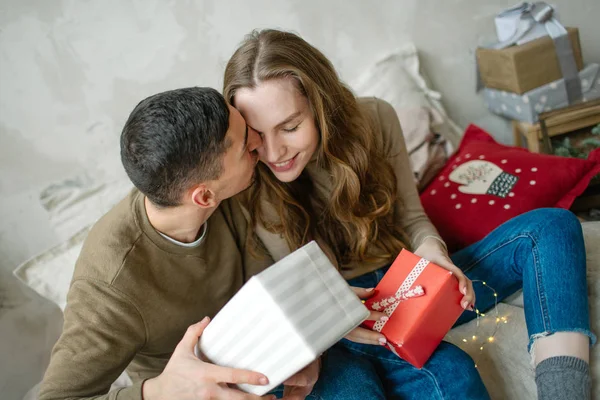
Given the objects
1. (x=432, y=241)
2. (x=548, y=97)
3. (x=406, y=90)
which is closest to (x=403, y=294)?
(x=432, y=241)

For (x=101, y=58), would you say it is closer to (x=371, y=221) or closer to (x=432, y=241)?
(x=371, y=221)

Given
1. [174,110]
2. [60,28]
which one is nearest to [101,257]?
[174,110]

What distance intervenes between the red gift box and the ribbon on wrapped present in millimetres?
1086

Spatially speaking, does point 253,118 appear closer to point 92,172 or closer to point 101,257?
point 101,257

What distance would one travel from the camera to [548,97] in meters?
1.73

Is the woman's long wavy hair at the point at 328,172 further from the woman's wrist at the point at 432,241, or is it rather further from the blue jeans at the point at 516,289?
the blue jeans at the point at 516,289

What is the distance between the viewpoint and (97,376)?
0.94 meters

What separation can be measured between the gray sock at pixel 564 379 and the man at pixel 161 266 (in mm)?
374

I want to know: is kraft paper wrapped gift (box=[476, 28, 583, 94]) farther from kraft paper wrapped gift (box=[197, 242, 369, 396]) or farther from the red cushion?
kraft paper wrapped gift (box=[197, 242, 369, 396])

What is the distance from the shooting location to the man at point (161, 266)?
88cm

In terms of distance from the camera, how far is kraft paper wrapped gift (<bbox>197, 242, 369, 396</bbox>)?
75 centimetres

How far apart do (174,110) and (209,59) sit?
2.83 ft

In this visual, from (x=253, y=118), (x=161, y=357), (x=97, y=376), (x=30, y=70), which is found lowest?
(x=161, y=357)

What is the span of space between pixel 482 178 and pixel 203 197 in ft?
3.01
